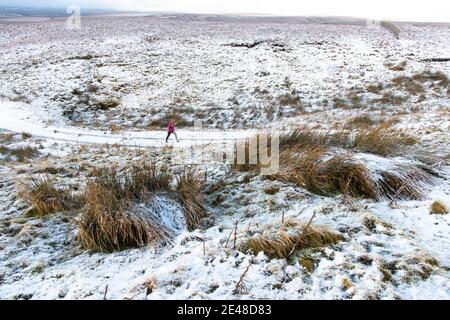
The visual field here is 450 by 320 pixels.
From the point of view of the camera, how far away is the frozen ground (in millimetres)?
3910

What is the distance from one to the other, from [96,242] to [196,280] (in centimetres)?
164

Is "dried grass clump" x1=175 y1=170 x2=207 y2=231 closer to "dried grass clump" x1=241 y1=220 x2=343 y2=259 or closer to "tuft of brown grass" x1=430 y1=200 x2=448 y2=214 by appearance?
"dried grass clump" x1=241 y1=220 x2=343 y2=259

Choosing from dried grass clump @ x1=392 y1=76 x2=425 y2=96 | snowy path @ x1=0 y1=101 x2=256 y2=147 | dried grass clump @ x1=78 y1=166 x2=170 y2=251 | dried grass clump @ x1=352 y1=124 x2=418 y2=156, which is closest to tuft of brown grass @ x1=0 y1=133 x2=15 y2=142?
snowy path @ x1=0 y1=101 x2=256 y2=147

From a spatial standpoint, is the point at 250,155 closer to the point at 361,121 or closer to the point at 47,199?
the point at 47,199

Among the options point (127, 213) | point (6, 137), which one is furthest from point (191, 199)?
point (6, 137)

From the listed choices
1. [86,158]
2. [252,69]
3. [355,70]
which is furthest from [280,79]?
[86,158]

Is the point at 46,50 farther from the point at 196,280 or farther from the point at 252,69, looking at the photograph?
the point at 196,280

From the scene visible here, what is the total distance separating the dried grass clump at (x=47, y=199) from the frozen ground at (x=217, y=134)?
0.70ft

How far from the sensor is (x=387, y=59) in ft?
85.5

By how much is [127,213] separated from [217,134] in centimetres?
1141

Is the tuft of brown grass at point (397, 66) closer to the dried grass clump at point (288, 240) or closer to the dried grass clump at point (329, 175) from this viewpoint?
the dried grass clump at point (329, 175)

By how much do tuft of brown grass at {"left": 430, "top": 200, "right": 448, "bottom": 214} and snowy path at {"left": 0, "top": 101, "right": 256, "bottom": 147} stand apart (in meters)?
8.51

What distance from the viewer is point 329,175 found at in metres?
6.18

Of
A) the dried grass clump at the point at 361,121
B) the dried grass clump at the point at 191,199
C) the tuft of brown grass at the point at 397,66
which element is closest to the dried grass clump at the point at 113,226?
the dried grass clump at the point at 191,199
